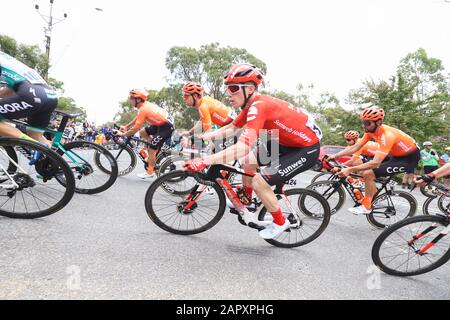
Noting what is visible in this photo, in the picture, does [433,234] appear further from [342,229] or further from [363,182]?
[363,182]

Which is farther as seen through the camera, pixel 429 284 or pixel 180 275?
pixel 429 284

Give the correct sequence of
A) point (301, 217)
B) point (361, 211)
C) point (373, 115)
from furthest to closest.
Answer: point (361, 211), point (373, 115), point (301, 217)

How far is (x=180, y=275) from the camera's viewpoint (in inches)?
106

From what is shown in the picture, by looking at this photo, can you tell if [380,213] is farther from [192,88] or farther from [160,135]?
[160,135]

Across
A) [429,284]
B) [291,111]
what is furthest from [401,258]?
[291,111]

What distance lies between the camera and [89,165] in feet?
15.8

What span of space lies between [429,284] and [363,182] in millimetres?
2998

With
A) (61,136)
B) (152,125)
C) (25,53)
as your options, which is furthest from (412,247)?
(25,53)

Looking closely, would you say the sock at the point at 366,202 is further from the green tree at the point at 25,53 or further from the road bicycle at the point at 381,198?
the green tree at the point at 25,53

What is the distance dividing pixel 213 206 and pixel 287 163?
40.4 inches

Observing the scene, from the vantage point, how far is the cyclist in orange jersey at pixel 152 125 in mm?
6684

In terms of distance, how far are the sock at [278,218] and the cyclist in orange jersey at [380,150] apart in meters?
2.06

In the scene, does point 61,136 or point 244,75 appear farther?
point 61,136
